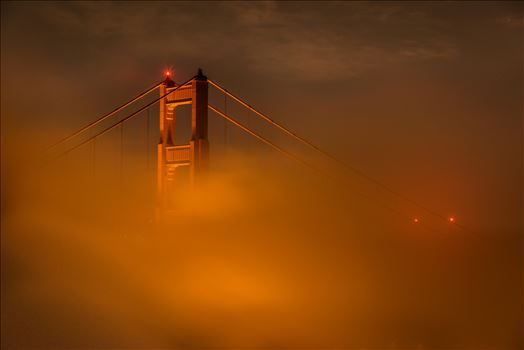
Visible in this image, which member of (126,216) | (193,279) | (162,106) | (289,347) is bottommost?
(289,347)

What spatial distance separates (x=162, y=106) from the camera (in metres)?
18.0

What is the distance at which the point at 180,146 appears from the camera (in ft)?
56.0

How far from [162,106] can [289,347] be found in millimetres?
5487

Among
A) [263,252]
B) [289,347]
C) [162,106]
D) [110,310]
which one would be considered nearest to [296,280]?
[263,252]

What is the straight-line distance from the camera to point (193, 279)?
64.5 ft

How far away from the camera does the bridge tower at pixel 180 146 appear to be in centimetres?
1664

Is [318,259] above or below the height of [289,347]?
above

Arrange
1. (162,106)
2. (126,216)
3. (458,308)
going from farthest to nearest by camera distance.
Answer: (458,308) → (126,216) → (162,106)

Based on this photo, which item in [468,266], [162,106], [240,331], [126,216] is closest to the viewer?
[162,106]

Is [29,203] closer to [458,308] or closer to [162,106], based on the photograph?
[162,106]

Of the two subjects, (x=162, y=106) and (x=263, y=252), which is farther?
(x=263, y=252)

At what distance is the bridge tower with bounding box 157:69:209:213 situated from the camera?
16641 millimetres

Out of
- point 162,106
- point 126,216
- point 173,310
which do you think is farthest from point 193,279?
point 162,106

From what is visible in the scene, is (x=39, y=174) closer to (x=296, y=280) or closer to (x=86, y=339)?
(x=86, y=339)
